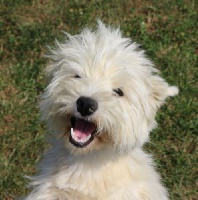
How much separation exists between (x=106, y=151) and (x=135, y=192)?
0.41m

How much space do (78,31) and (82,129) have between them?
399 centimetres

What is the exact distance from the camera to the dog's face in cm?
450

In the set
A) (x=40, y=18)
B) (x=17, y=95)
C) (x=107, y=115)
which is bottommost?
(x=17, y=95)

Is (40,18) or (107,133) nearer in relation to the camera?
(107,133)

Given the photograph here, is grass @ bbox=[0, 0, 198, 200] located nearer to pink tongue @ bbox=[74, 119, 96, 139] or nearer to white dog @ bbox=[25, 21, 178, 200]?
white dog @ bbox=[25, 21, 178, 200]

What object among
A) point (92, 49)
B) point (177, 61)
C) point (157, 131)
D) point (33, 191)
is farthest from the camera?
point (177, 61)

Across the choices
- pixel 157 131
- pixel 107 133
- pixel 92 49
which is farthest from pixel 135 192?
pixel 157 131

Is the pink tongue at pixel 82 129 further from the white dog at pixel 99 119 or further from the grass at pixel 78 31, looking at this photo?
the grass at pixel 78 31

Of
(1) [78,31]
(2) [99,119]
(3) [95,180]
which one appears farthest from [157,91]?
(1) [78,31]

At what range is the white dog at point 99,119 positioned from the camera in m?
4.55

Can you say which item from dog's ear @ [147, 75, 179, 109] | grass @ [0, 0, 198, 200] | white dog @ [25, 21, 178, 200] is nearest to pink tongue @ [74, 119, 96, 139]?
white dog @ [25, 21, 178, 200]

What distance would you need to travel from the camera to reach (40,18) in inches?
339

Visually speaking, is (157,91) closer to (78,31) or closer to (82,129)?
(82,129)

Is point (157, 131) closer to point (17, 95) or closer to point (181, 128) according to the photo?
point (181, 128)
